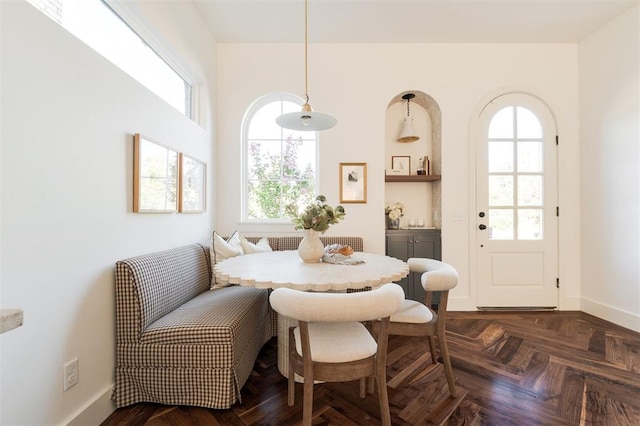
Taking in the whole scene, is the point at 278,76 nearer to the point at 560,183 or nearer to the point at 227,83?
the point at 227,83

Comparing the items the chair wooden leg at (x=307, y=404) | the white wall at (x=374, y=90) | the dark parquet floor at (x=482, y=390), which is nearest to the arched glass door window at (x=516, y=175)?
the white wall at (x=374, y=90)

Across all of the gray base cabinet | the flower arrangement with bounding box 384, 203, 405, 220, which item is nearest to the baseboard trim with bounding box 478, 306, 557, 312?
the gray base cabinet

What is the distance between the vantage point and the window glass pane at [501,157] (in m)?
3.33

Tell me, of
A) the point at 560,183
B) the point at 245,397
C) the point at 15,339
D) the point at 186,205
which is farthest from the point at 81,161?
the point at 560,183

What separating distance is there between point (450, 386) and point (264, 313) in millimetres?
1459

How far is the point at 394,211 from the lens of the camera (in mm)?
3434

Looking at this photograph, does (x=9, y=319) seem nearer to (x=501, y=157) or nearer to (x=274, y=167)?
(x=274, y=167)

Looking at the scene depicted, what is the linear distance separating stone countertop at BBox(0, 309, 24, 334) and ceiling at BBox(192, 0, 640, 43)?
3.08 metres

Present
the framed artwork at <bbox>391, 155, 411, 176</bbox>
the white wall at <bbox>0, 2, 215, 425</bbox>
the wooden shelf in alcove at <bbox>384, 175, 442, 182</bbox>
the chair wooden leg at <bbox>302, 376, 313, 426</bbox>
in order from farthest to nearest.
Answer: the framed artwork at <bbox>391, 155, 411, 176</bbox> → the wooden shelf in alcove at <bbox>384, 175, 442, 182</bbox> → the chair wooden leg at <bbox>302, 376, 313, 426</bbox> → the white wall at <bbox>0, 2, 215, 425</bbox>

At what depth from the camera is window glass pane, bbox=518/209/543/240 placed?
330 cm

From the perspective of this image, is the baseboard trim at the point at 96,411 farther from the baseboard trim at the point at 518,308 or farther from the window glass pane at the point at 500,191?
the window glass pane at the point at 500,191

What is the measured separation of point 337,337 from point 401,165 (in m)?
2.80

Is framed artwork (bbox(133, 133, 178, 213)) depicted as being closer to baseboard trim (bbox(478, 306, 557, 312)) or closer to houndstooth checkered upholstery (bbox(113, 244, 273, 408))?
houndstooth checkered upholstery (bbox(113, 244, 273, 408))

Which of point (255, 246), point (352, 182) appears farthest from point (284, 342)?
point (352, 182)
